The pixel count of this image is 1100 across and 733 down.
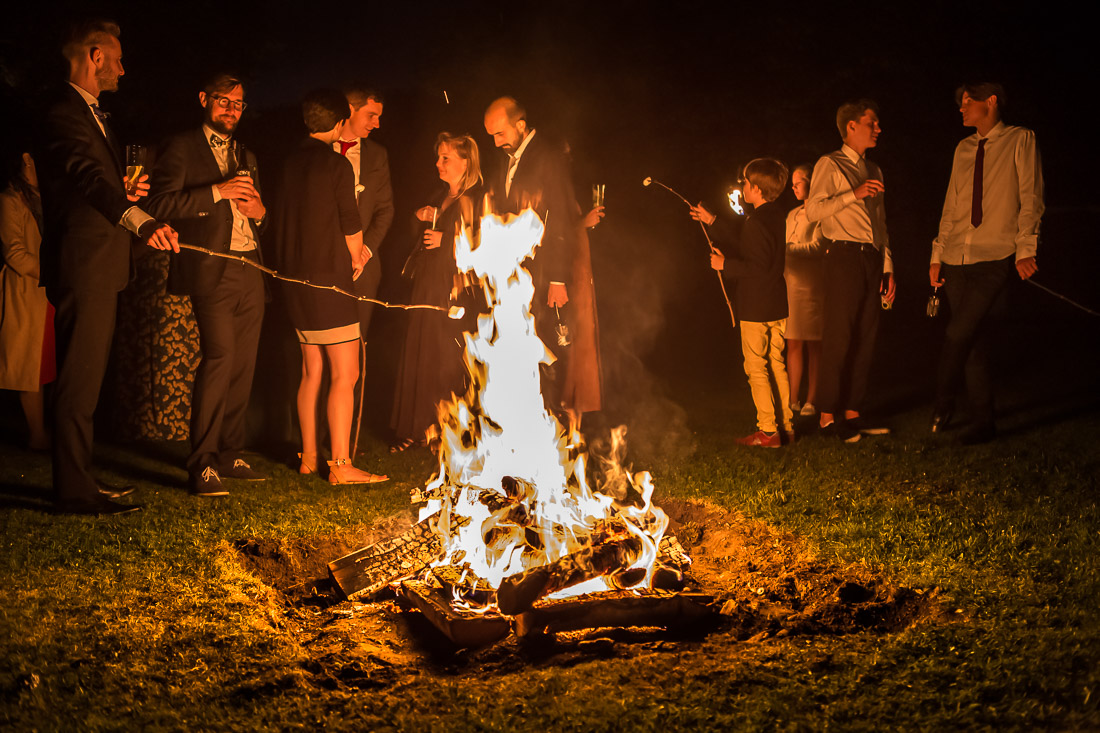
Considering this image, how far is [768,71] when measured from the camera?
16734 mm

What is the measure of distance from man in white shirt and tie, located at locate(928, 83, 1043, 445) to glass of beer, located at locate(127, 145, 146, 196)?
5.93 m

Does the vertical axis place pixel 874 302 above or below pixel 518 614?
above

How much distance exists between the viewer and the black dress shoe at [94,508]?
5344 millimetres

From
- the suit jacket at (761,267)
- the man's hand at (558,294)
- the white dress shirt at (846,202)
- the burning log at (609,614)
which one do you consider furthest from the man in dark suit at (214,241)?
the white dress shirt at (846,202)

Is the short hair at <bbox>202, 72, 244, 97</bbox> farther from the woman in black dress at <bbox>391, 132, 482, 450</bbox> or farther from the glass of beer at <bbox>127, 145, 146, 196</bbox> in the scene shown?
the woman in black dress at <bbox>391, 132, 482, 450</bbox>

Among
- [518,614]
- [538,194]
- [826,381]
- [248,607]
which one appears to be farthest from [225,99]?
[826,381]

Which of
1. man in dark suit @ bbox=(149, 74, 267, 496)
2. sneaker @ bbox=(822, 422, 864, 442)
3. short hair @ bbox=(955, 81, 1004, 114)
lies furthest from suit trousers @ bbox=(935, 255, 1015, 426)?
man in dark suit @ bbox=(149, 74, 267, 496)

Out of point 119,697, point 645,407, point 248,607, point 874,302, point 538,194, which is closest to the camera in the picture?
point 119,697

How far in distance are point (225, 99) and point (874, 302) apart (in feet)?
17.2

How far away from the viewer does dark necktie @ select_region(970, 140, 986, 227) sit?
6973mm

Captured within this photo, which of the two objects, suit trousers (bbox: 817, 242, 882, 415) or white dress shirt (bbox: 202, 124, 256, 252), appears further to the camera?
suit trousers (bbox: 817, 242, 882, 415)

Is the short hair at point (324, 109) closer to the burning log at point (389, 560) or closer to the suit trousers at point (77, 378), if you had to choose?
the suit trousers at point (77, 378)

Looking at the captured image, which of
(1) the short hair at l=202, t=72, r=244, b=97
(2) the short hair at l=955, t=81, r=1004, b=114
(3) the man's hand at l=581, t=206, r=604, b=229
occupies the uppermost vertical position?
(2) the short hair at l=955, t=81, r=1004, b=114

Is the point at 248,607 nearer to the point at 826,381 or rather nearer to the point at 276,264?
the point at 276,264
